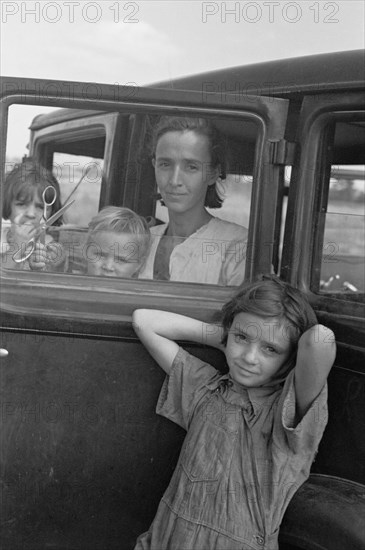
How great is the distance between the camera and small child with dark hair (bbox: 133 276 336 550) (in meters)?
2.02

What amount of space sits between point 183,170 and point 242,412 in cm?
75

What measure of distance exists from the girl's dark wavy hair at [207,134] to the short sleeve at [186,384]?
0.48 m

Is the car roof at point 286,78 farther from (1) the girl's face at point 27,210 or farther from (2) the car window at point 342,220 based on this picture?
(1) the girl's face at point 27,210

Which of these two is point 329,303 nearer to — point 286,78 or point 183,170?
point 183,170

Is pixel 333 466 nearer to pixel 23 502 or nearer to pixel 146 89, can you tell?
pixel 23 502

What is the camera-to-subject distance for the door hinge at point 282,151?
7.47ft

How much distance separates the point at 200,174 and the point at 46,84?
528 millimetres

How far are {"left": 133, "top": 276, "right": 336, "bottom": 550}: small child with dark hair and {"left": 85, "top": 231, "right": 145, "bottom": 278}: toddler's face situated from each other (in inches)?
7.0

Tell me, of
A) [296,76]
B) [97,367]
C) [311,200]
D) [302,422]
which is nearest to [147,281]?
[97,367]

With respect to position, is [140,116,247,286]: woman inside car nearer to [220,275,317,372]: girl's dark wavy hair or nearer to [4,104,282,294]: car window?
[4,104,282,294]: car window

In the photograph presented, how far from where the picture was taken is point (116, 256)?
93.4 inches

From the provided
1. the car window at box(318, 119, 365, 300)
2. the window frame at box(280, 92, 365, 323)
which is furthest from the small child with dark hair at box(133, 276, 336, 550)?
the car window at box(318, 119, 365, 300)

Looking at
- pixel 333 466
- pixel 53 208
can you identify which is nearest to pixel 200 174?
pixel 53 208

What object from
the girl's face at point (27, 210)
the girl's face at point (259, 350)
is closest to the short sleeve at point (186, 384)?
the girl's face at point (259, 350)
